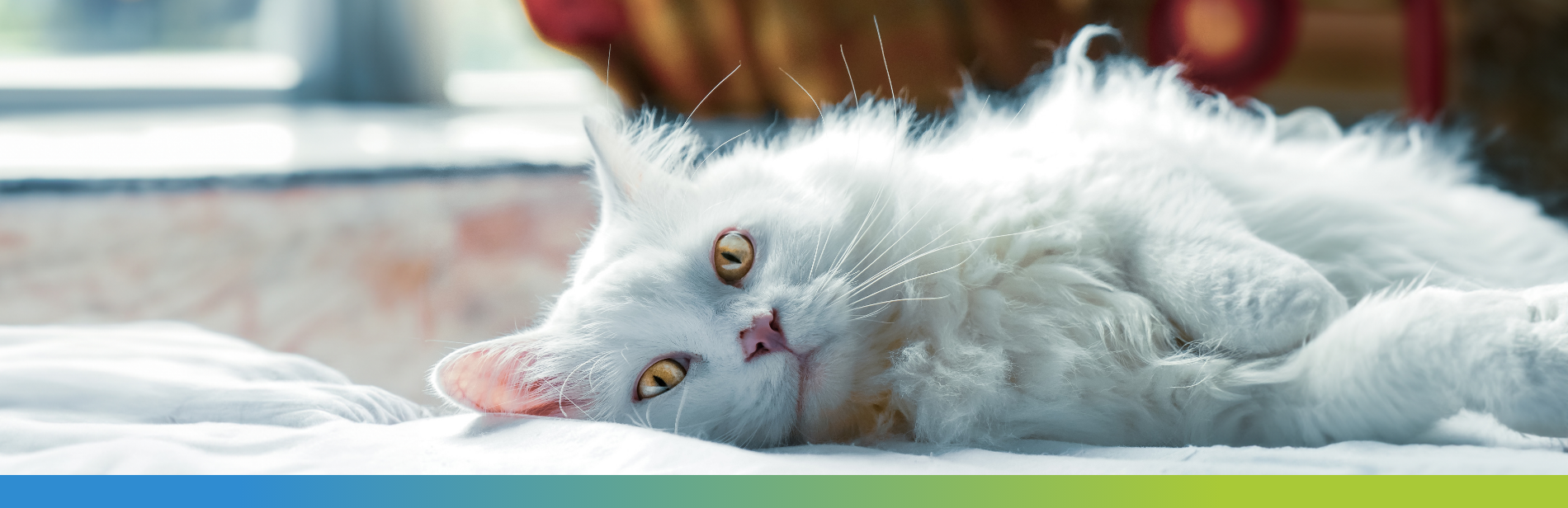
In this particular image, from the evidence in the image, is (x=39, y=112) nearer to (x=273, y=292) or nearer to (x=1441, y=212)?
(x=273, y=292)

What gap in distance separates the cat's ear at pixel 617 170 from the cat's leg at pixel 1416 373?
66 cm

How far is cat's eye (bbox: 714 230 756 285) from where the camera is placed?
0.90 m

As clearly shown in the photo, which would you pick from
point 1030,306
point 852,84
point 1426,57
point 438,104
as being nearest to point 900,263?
point 1030,306

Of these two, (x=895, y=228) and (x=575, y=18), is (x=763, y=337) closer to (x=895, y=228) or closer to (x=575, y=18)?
(x=895, y=228)

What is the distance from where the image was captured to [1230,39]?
225cm

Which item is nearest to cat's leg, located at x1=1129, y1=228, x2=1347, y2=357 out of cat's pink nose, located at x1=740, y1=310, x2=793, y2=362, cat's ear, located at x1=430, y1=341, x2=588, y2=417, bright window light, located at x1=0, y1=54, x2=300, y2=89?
cat's pink nose, located at x1=740, y1=310, x2=793, y2=362

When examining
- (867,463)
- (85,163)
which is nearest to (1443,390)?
(867,463)

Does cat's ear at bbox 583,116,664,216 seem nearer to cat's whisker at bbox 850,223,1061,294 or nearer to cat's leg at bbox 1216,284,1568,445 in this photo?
cat's whisker at bbox 850,223,1061,294

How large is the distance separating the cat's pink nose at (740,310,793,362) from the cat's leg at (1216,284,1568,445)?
0.42m

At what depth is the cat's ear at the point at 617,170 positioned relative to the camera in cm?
106

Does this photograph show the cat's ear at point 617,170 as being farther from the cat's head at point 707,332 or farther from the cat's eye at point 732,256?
the cat's eye at point 732,256

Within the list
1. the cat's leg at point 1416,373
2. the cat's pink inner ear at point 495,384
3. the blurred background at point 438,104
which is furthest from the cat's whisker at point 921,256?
the blurred background at point 438,104

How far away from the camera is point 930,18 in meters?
2.46

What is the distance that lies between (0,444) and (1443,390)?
46.3 inches
